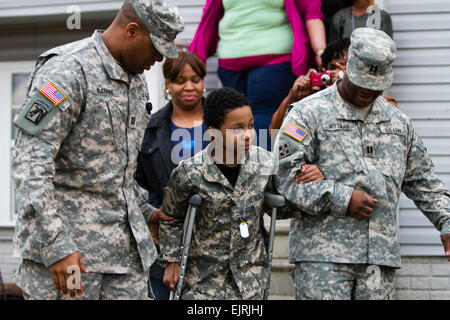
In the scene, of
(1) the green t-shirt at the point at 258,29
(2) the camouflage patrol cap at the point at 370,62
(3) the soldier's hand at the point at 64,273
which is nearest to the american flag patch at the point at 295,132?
(2) the camouflage patrol cap at the point at 370,62

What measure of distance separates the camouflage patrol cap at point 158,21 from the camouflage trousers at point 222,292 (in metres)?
1.29

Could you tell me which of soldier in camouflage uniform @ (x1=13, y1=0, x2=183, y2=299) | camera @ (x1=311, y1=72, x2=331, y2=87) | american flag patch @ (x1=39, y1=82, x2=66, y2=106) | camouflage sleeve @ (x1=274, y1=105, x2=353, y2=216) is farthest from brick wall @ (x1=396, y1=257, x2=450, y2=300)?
american flag patch @ (x1=39, y1=82, x2=66, y2=106)

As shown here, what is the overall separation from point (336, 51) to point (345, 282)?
1.73 meters

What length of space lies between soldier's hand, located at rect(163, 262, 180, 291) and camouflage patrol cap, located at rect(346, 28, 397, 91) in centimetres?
141

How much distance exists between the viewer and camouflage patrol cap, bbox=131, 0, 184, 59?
314 cm

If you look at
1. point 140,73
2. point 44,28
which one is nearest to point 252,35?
point 140,73

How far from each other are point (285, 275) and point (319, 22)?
209 centimetres

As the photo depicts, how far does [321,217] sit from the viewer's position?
3.82 m

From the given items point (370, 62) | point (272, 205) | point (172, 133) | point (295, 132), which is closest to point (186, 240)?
point (272, 205)

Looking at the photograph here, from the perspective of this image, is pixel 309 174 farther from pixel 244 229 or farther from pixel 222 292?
pixel 222 292

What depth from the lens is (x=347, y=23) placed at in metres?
5.63

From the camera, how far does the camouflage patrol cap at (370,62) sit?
3.70 metres

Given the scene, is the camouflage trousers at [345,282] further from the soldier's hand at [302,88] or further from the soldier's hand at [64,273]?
the soldier's hand at [64,273]
